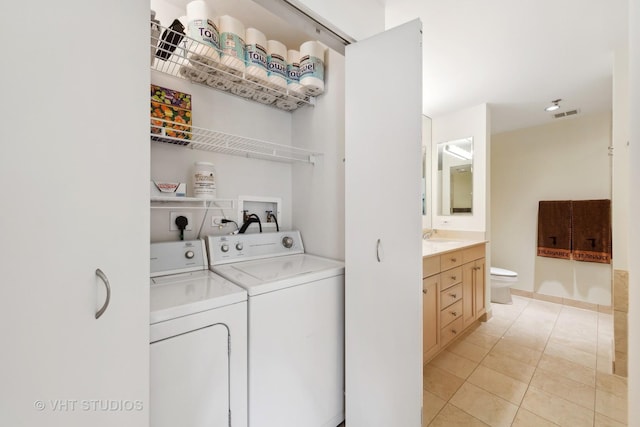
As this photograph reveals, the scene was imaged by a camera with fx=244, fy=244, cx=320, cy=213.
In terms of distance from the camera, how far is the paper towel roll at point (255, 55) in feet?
4.70

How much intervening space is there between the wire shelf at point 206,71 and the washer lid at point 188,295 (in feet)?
3.58

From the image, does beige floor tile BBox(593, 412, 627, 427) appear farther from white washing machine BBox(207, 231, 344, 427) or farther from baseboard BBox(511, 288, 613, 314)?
baseboard BBox(511, 288, 613, 314)

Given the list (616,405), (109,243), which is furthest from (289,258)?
(616,405)

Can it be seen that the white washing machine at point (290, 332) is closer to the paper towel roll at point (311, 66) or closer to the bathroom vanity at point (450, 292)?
the bathroom vanity at point (450, 292)

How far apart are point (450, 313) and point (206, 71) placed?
2.55 meters

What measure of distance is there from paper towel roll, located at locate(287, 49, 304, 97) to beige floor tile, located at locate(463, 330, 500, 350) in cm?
274

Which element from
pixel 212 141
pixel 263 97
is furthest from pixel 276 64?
pixel 212 141

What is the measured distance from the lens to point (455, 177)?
3.04m

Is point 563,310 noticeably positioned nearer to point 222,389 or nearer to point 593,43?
point 593,43

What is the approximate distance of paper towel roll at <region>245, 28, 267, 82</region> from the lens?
1432 millimetres

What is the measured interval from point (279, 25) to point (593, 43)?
225cm

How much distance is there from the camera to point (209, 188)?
4.72 ft

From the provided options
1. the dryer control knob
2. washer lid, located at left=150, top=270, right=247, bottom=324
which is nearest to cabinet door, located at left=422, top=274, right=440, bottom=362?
the dryer control knob

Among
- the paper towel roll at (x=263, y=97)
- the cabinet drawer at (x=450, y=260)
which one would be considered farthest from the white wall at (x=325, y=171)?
the cabinet drawer at (x=450, y=260)
